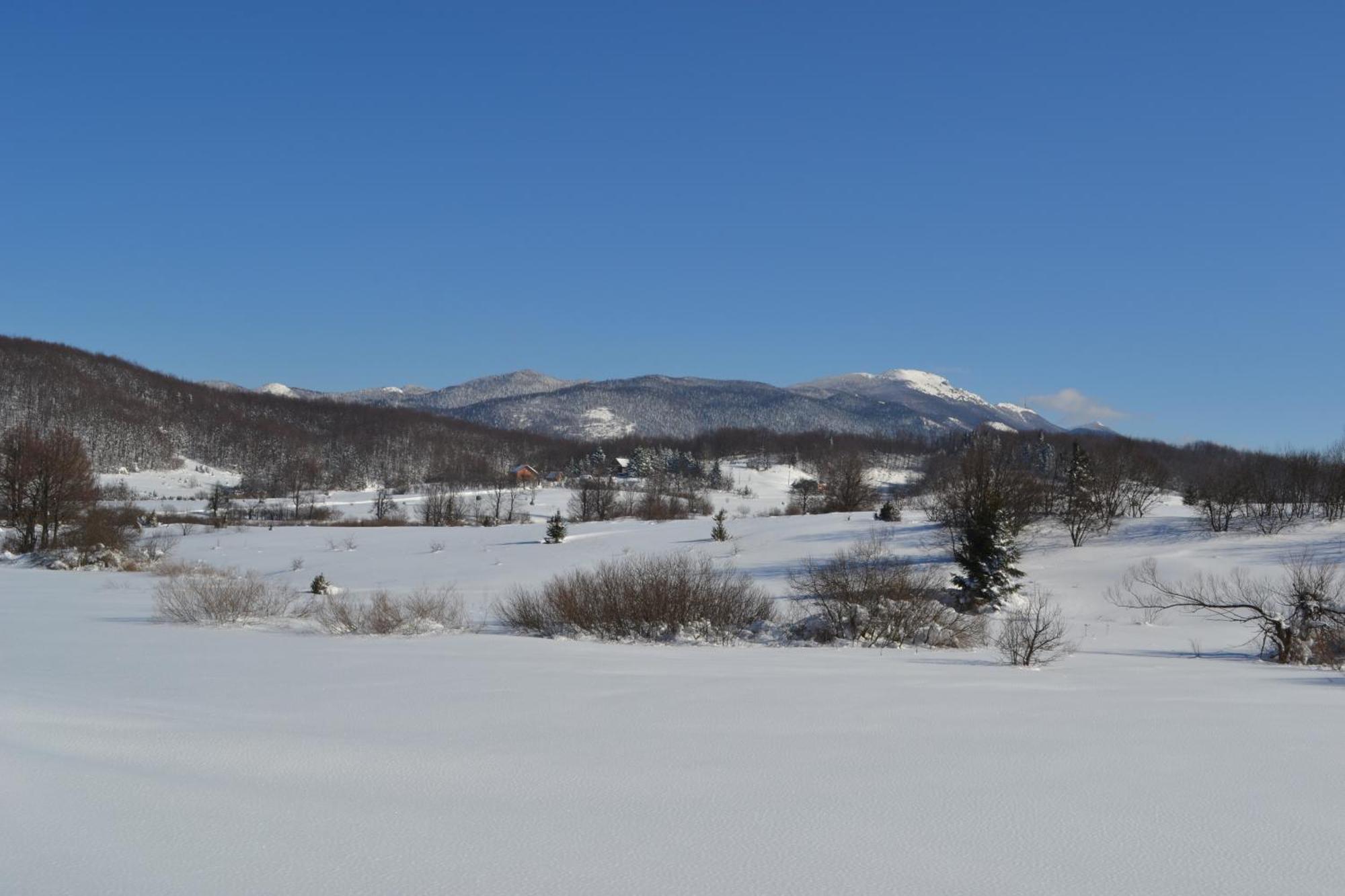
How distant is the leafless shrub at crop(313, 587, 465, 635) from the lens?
54.2 ft

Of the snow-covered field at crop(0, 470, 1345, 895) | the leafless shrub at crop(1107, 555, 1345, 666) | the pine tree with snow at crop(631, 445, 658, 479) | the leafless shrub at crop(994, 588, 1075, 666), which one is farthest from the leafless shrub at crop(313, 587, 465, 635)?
the pine tree with snow at crop(631, 445, 658, 479)

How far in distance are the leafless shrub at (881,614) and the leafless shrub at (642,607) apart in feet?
4.97

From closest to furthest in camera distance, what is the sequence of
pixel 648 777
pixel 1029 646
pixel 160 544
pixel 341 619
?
pixel 648 777
pixel 1029 646
pixel 341 619
pixel 160 544

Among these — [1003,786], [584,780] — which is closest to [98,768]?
[584,780]

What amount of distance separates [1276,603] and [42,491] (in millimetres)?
51460

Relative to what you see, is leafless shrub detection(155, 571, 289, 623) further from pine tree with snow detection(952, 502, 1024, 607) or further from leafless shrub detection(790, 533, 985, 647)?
pine tree with snow detection(952, 502, 1024, 607)

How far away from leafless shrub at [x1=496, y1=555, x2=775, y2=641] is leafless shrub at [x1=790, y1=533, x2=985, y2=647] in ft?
4.97

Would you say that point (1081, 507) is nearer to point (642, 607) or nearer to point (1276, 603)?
point (1276, 603)

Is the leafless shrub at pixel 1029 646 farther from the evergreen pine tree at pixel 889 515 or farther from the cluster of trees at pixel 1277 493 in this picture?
the evergreen pine tree at pixel 889 515

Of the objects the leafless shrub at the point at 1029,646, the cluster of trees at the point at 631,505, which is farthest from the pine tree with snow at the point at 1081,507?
the cluster of trees at the point at 631,505

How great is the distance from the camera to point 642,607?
18.5 m

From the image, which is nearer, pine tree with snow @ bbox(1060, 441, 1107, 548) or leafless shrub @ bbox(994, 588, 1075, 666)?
leafless shrub @ bbox(994, 588, 1075, 666)

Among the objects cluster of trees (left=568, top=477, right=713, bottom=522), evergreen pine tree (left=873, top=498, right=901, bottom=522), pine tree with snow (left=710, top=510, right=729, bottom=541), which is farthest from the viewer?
cluster of trees (left=568, top=477, right=713, bottom=522)

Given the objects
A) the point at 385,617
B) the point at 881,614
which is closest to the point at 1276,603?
the point at 881,614
